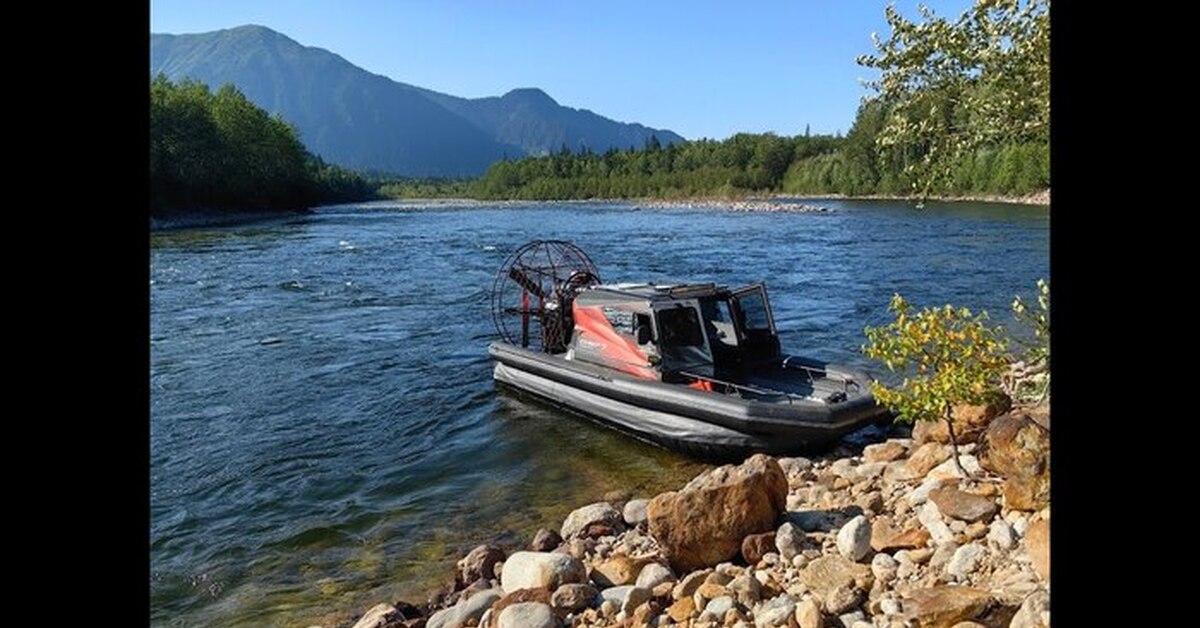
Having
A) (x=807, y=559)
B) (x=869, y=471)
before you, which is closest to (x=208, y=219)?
(x=869, y=471)

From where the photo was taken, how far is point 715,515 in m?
6.99

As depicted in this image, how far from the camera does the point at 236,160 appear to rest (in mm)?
78562

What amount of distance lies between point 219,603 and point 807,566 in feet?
16.3

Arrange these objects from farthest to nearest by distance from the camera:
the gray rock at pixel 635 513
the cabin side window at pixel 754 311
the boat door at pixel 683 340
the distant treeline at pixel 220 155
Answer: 1. the distant treeline at pixel 220 155
2. the cabin side window at pixel 754 311
3. the boat door at pixel 683 340
4. the gray rock at pixel 635 513

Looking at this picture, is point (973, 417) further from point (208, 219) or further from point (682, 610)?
point (208, 219)

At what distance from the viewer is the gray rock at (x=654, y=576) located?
6629 mm

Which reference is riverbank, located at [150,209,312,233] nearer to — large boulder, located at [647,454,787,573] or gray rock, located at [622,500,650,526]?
gray rock, located at [622,500,650,526]

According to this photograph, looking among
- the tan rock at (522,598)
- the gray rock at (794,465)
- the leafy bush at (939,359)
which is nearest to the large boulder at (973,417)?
the leafy bush at (939,359)

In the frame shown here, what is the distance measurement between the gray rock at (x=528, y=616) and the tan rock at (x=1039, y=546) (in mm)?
3035

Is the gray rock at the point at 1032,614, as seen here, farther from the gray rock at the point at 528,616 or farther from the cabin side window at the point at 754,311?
the cabin side window at the point at 754,311
